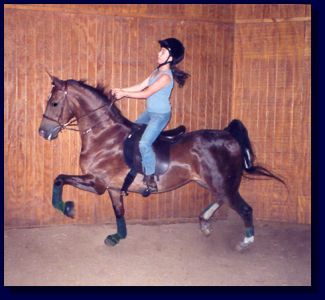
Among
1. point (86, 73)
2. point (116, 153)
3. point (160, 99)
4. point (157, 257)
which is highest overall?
point (86, 73)

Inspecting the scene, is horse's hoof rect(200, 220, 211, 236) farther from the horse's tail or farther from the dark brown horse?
the horse's tail

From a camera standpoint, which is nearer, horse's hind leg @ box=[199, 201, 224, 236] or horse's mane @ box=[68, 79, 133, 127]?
horse's mane @ box=[68, 79, 133, 127]

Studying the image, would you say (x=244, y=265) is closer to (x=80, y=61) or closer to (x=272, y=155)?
(x=272, y=155)

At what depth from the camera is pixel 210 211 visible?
557 cm

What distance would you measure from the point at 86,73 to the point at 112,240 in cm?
244

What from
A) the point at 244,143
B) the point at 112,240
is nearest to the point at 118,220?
the point at 112,240

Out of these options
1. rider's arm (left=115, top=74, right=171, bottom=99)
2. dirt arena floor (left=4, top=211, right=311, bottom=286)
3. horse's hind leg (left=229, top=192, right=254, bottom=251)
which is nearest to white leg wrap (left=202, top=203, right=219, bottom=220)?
horse's hind leg (left=229, top=192, right=254, bottom=251)

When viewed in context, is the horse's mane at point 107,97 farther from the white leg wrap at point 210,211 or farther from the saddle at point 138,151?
the white leg wrap at point 210,211

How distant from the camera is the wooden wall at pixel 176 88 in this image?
5.74 metres

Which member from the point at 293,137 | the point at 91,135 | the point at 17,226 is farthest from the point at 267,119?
the point at 17,226

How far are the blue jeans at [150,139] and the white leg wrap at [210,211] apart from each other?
3.63 feet

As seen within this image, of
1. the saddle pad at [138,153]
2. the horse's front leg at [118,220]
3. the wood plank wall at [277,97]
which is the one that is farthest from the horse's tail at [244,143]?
the horse's front leg at [118,220]

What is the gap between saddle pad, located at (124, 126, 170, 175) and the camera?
4914mm

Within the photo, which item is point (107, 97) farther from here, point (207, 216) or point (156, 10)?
point (207, 216)
